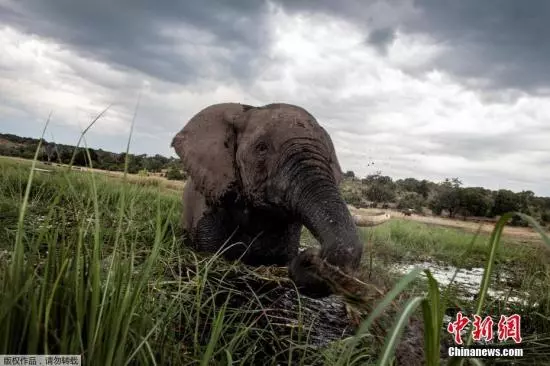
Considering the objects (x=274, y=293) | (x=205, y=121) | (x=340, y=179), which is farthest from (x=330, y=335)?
(x=205, y=121)

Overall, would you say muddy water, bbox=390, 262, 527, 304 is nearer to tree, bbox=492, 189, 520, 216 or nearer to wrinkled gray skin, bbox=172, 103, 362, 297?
wrinkled gray skin, bbox=172, 103, 362, 297

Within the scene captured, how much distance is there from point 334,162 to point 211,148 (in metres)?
1.54

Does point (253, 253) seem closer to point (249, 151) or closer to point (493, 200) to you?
point (249, 151)

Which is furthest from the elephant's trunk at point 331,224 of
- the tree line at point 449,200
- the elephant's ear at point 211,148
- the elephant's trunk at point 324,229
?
the tree line at point 449,200

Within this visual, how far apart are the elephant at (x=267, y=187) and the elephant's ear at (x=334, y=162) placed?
0.01 meters

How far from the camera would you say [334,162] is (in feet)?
17.3

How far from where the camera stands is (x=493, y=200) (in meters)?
38.6

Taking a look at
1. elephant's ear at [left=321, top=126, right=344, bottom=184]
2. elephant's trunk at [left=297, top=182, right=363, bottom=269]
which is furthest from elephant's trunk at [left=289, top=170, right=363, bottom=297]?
elephant's ear at [left=321, top=126, right=344, bottom=184]

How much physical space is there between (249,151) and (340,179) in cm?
100

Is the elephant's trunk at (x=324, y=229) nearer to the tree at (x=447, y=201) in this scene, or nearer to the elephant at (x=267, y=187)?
the elephant at (x=267, y=187)

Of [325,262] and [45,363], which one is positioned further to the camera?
[325,262]

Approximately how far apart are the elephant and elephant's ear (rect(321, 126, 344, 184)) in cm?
1

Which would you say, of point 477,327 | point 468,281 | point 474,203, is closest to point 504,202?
point 474,203

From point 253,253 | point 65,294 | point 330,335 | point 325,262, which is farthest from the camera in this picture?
point 253,253
